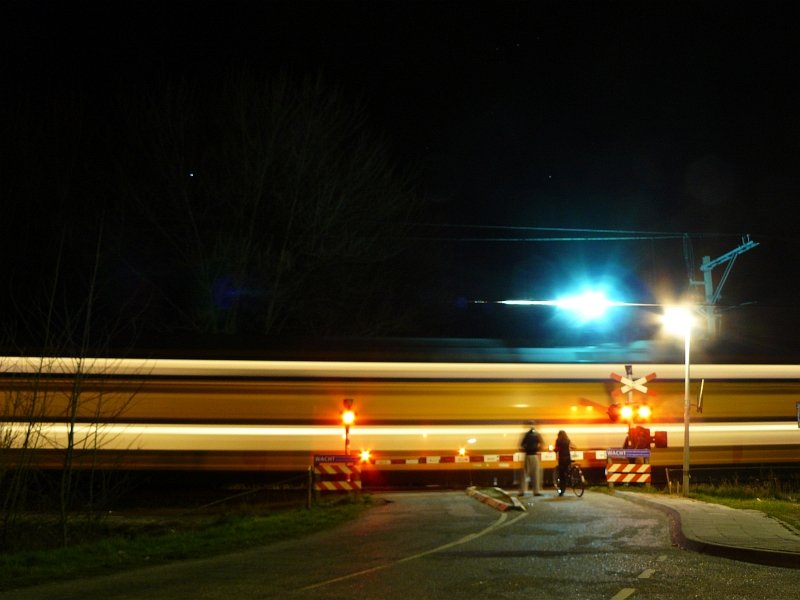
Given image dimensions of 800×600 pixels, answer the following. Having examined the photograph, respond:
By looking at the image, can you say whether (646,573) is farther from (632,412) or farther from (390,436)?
(632,412)

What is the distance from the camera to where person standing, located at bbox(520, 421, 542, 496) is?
18.3m

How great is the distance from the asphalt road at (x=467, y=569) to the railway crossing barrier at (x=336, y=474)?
10.0 feet

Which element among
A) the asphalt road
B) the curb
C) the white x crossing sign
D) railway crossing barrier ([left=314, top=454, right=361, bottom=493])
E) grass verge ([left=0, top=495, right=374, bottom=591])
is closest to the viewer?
the asphalt road

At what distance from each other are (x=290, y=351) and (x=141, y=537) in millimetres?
6226

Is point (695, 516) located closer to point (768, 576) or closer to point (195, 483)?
point (768, 576)

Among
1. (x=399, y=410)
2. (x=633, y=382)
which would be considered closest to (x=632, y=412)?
(x=633, y=382)

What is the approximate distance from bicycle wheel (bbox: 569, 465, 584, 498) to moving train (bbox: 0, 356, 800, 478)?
1105 millimetres

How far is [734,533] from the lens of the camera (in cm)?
1109

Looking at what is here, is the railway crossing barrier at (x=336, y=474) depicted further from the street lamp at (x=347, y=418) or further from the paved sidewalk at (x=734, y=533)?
the paved sidewalk at (x=734, y=533)

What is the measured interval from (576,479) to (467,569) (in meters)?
9.01

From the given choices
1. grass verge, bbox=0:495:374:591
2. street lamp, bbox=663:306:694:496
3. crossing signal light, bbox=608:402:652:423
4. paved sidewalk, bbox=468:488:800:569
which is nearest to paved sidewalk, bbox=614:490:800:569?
paved sidewalk, bbox=468:488:800:569

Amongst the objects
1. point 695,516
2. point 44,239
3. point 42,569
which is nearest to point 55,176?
point 44,239

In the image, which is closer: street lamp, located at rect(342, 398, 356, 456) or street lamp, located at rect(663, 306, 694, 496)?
street lamp, located at rect(663, 306, 694, 496)

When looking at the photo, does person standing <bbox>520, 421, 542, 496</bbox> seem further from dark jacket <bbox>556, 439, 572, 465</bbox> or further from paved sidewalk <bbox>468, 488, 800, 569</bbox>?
paved sidewalk <bbox>468, 488, 800, 569</bbox>
